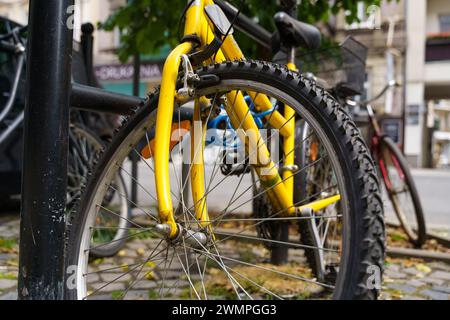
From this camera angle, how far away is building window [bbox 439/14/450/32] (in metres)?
20.2

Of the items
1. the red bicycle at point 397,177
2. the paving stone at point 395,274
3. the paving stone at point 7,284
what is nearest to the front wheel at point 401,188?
the red bicycle at point 397,177

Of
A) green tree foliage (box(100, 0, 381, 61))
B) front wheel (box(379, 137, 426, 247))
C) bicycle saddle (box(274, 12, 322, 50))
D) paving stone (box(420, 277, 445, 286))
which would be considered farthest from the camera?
green tree foliage (box(100, 0, 381, 61))

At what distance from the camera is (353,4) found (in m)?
4.18

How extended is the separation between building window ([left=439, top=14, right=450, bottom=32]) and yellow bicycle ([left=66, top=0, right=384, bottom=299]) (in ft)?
68.9

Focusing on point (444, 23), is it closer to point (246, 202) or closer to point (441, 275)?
point (441, 275)

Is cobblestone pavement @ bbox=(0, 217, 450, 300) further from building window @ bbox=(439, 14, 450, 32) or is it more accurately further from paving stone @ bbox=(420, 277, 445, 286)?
building window @ bbox=(439, 14, 450, 32)

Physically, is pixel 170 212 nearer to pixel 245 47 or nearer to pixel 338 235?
pixel 338 235

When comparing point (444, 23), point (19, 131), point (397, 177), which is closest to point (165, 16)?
point (19, 131)

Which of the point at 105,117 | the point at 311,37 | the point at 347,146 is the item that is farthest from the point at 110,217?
the point at 347,146

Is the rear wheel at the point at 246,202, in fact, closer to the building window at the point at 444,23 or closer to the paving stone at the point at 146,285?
the paving stone at the point at 146,285

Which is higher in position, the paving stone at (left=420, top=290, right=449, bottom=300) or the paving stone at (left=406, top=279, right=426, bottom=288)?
the paving stone at (left=406, top=279, right=426, bottom=288)

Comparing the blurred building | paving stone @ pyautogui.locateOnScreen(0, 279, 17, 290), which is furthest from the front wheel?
the blurred building

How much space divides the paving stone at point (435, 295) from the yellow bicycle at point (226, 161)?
67 cm

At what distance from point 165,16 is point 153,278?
2.38 meters
